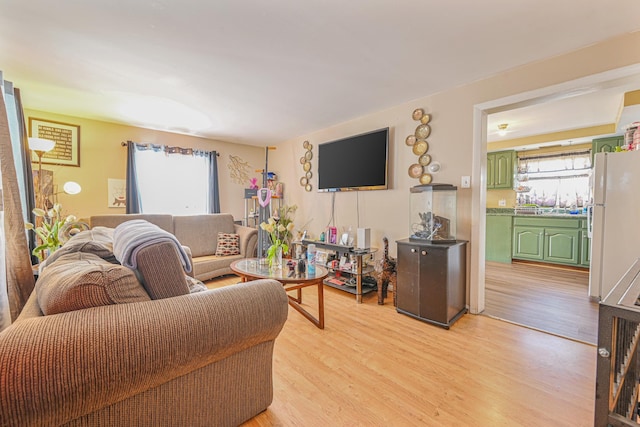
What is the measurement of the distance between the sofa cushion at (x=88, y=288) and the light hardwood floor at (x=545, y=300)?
297cm

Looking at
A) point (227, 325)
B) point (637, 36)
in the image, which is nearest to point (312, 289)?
point (227, 325)

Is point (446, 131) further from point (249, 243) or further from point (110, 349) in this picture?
point (110, 349)

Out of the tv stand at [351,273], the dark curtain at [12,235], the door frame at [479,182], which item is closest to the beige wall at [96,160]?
the dark curtain at [12,235]

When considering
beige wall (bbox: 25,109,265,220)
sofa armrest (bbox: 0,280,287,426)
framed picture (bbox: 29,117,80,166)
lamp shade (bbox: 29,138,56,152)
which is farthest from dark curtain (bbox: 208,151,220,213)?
sofa armrest (bbox: 0,280,287,426)

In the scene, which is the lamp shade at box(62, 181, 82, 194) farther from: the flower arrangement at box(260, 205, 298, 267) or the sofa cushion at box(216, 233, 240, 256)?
the flower arrangement at box(260, 205, 298, 267)

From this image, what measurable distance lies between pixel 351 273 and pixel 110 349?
271 cm

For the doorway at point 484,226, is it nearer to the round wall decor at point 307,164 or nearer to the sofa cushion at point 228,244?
the round wall decor at point 307,164

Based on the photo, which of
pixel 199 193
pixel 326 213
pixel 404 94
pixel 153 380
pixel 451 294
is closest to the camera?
pixel 153 380

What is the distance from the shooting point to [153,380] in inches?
38.7

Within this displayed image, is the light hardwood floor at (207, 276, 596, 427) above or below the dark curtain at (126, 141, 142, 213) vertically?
below

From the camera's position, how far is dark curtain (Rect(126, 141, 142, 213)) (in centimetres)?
377

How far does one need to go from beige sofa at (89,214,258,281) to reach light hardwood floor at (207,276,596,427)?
5.50 feet

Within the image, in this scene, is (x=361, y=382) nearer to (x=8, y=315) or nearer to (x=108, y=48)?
(x=8, y=315)

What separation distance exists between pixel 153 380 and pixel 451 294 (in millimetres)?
2292
